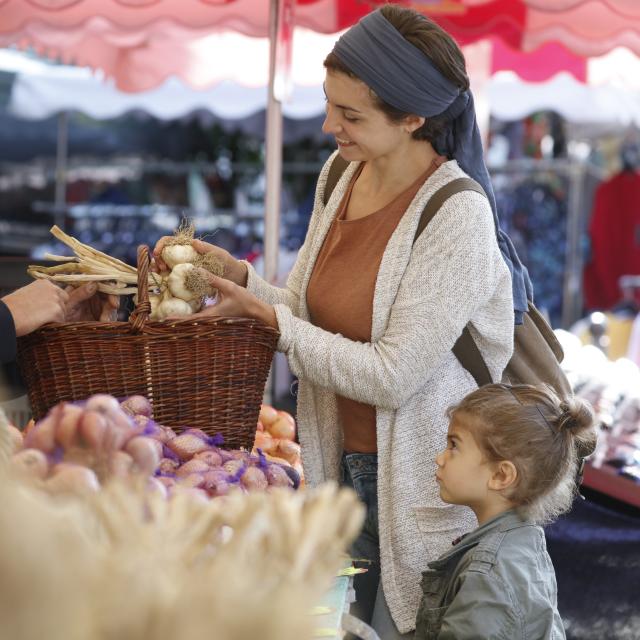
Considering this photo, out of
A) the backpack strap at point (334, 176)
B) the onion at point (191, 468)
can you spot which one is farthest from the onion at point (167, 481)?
the backpack strap at point (334, 176)

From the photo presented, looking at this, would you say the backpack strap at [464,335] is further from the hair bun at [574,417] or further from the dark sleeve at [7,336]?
the dark sleeve at [7,336]

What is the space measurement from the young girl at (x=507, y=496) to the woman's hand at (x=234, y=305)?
0.40 metres

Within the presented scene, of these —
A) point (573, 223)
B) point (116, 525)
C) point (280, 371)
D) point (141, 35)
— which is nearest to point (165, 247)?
point (116, 525)

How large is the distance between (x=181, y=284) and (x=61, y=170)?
21.6 ft

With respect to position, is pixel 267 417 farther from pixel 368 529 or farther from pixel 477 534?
pixel 477 534

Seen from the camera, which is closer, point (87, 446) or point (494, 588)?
point (87, 446)

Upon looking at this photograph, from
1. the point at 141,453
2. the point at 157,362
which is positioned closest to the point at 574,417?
the point at 157,362

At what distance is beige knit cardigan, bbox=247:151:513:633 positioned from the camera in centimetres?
187

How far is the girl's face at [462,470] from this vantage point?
6.27 feet

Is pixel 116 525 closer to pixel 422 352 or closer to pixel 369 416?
pixel 422 352

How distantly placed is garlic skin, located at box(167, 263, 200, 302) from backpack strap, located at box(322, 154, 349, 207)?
415mm

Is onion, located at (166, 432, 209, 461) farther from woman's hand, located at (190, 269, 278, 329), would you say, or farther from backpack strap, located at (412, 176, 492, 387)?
backpack strap, located at (412, 176, 492, 387)

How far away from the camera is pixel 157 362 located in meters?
1.87

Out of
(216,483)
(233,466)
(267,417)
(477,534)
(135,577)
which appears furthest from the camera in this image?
(267,417)
